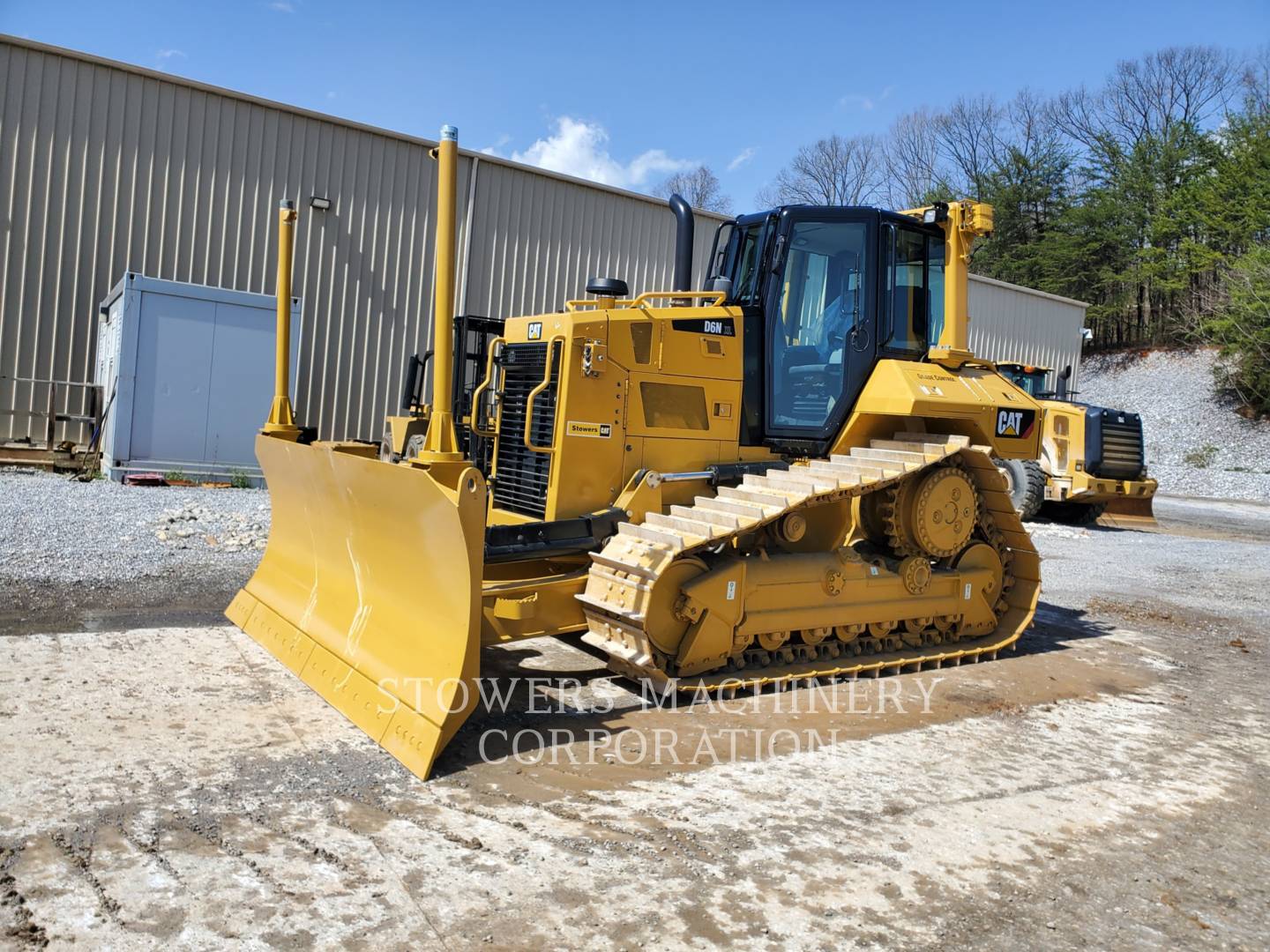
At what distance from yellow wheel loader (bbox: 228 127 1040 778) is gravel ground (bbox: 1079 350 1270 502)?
69.4 ft

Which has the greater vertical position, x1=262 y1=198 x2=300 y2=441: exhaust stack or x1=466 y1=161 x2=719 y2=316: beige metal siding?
x1=466 y1=161 x2=719 y2=316: beige metal siding

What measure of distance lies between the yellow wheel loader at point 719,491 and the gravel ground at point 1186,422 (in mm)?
21160

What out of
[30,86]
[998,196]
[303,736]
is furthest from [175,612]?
[998,196]

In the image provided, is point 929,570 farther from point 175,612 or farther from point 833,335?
point 175,612

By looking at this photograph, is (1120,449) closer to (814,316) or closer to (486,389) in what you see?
(814,316)

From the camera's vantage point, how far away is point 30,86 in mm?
12219

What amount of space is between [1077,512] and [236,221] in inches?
542

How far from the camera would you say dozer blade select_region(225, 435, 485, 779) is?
4449 mm

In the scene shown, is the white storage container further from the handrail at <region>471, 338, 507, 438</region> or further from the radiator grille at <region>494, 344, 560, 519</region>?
the radiator grille at <region>494, 344, 560, 519</region>

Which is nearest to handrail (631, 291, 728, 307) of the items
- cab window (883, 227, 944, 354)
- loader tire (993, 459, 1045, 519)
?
cab window (883, 227, 944, 354)

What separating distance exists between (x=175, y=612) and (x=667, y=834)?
4630mm

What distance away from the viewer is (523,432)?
6371 mm

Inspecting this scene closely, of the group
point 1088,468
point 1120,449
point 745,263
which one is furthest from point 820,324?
point 1120,449

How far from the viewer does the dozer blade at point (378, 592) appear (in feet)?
14.6
